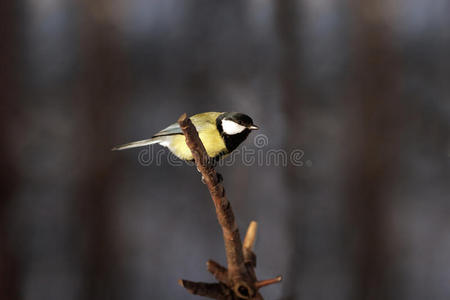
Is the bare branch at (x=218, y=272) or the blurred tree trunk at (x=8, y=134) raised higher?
the blurred tree trunk at (x=8, y=134)

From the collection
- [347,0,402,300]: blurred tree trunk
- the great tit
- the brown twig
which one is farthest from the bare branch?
[347,0,402,300]: blurred tree trunk

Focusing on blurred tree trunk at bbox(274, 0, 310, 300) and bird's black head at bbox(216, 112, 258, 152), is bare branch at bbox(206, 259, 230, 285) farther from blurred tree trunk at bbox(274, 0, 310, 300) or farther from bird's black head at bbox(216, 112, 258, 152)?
blurred tree trunk at bbox(274, 0, 310, 300)

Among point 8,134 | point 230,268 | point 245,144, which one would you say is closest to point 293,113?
point 245,144

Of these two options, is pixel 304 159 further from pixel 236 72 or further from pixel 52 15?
pixel 52 15

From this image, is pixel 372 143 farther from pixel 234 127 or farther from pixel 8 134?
pixel 8 134

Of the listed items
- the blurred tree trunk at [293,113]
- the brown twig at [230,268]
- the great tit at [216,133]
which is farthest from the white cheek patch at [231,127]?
the blurred tree trunk at [293,113]

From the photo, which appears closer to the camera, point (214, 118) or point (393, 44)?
point (214, 118)

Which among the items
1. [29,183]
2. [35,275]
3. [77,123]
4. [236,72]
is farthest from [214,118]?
[35,275]

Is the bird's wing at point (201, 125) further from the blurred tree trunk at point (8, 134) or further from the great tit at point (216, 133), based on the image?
the blurred tree trunk at point (8, 134)
